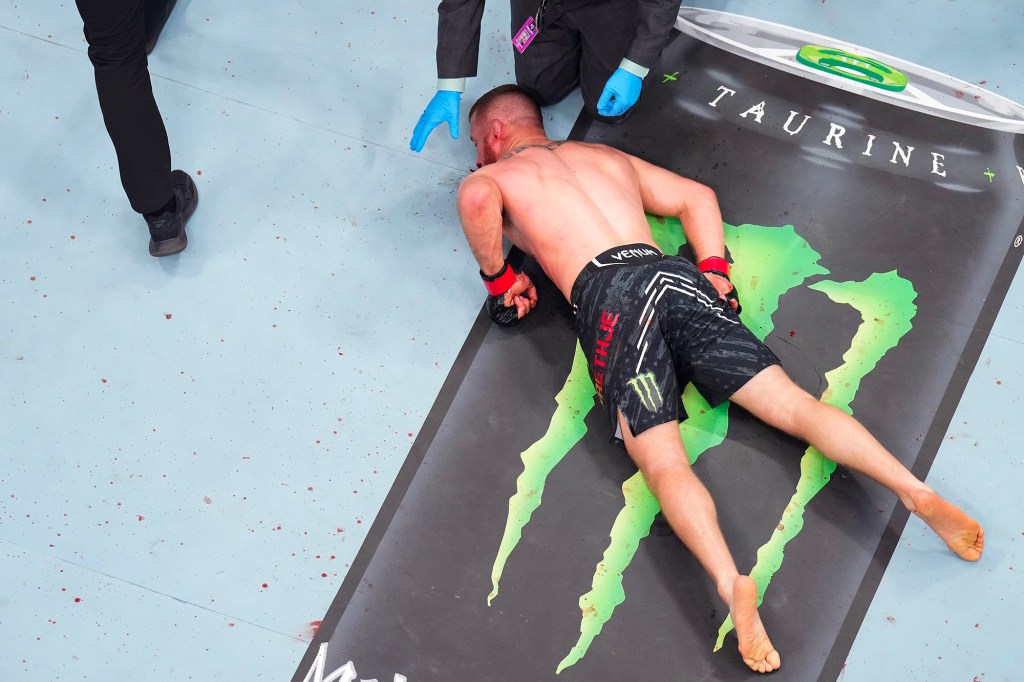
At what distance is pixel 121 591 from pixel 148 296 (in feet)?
2.98

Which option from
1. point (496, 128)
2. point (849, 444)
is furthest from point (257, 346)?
point (849, 444)

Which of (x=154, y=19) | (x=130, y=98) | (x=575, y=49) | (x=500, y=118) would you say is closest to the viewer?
(x=130, y=98)

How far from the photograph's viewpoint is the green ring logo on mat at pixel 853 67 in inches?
120

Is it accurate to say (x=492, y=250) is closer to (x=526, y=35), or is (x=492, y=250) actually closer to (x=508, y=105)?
(x=508, y=105)

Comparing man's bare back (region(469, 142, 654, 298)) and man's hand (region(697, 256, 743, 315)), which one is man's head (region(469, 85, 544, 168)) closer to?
man's bare back (region(469, 142, 654, 298))

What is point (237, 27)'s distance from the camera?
3223mm

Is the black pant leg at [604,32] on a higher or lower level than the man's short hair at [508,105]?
higher

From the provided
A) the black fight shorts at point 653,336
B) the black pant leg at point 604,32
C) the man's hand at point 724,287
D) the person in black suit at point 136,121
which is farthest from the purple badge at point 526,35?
the person in black suit at point 136,121

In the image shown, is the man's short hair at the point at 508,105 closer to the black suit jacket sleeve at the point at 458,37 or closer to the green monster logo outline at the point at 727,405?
the black suit jacket sleeve at the point at 458,37

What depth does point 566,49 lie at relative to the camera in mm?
2986

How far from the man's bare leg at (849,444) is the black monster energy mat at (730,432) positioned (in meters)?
0.12

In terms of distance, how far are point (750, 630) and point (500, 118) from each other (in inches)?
66.4

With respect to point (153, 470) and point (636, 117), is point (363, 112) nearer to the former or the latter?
point (636, 117)

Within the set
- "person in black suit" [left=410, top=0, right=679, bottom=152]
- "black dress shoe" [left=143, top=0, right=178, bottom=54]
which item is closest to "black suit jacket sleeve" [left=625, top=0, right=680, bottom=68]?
"person in black suit" [left=410, top=0, right=679, bottom=152]
